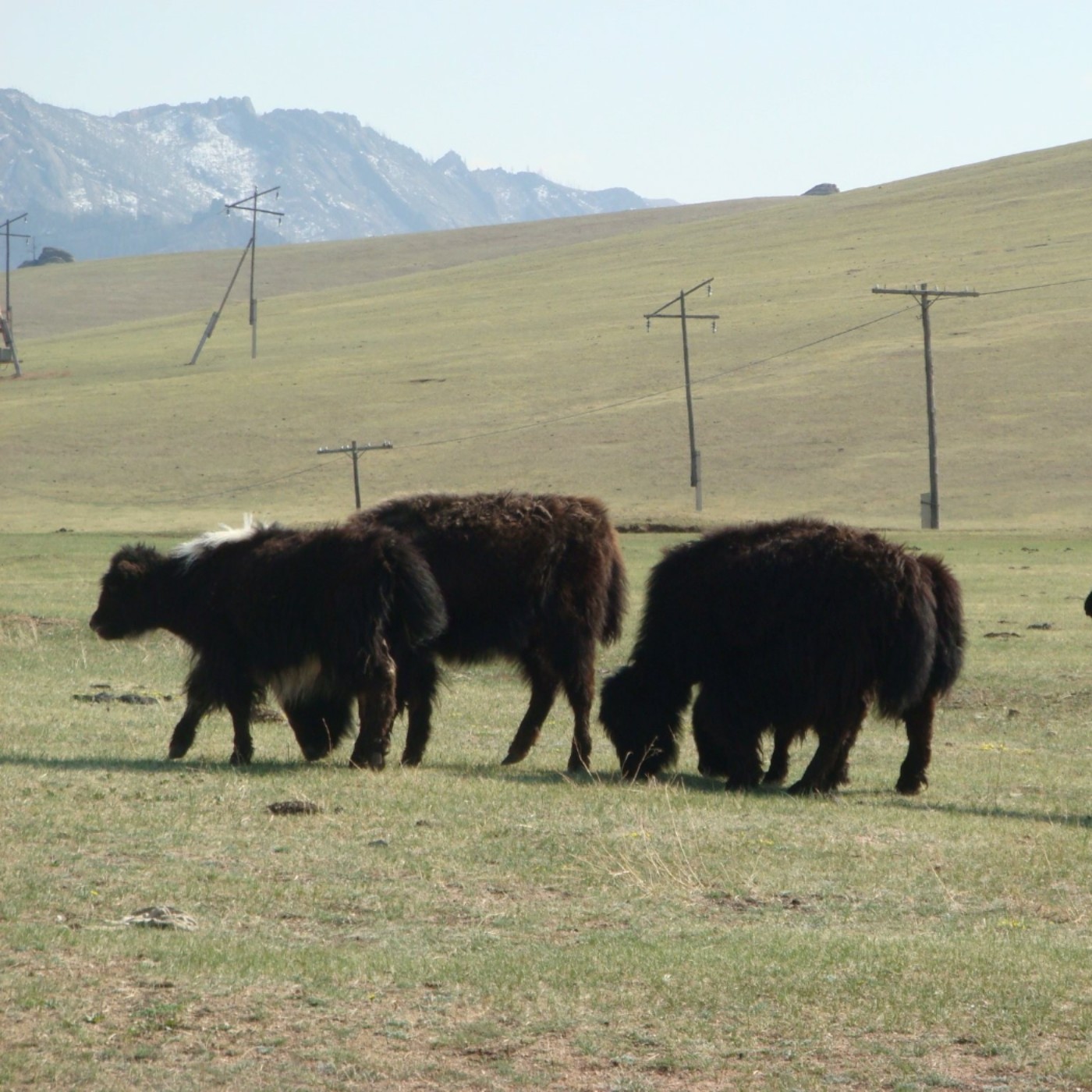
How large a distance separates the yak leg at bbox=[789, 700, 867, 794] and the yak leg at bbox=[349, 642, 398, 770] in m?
2.63

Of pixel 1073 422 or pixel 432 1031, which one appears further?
pixel 1073 422

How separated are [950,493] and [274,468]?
22091 millimetres

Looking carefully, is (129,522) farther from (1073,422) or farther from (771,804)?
(771,804)

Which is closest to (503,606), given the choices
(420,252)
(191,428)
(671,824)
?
(671,824)

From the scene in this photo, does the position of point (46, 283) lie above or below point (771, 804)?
above

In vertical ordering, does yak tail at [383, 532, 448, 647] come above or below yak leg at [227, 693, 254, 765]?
above

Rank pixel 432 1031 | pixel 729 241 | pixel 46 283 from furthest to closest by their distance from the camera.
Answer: pixel 46 283, pixel 729 241, pixel 432 1031

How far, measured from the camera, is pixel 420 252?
13400 centimetres

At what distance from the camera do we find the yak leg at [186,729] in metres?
10.5

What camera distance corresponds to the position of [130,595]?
11484mm

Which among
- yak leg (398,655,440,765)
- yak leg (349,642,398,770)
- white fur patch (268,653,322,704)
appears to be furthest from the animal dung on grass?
Result: yak leg (398,655,440,765)

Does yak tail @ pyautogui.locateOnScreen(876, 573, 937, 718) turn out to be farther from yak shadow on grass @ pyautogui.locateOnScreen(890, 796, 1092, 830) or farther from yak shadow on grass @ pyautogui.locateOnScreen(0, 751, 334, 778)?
yak shadow on grass @ pyautogui.locateOnScreen(0, 751, 334, 778)

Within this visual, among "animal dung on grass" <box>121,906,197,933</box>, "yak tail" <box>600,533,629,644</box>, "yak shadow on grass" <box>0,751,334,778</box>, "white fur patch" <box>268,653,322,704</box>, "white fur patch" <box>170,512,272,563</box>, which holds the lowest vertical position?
"yak shadow on grass" <box>0,751,334,778</box>

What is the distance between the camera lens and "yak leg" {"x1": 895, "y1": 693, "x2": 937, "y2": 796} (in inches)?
411
